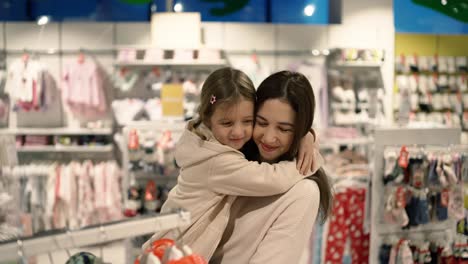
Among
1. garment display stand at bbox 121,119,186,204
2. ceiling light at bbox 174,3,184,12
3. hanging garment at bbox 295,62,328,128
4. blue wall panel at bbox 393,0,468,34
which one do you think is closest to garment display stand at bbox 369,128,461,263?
garment display stand at bbox 121,119,186,204

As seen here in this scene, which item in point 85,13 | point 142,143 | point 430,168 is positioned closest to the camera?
point 430,168

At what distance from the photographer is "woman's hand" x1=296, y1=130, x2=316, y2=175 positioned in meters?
1.85

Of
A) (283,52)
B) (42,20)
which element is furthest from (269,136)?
(42,20)

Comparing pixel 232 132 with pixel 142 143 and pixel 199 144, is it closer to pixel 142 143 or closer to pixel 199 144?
pixel 199 144

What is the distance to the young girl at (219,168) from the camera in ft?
Answer: 5.61

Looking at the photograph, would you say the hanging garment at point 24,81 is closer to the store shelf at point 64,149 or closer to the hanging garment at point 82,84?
the hanging garment at point 82,84

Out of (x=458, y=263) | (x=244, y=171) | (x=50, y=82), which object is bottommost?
(x=458, y=263)

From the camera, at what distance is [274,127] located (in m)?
1.81

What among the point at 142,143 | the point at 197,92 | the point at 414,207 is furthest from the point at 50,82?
the point at 414,207

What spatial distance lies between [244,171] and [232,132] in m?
0.14

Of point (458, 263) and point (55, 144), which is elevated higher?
point (55, 144)

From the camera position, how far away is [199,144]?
5.79 ft

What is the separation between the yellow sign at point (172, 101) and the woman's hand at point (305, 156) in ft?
10.4

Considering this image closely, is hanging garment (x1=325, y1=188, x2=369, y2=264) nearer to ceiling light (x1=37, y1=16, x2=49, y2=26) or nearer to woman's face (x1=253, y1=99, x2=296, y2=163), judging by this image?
woman's face (x1=253, y1=99, x2=296, y2=163)
